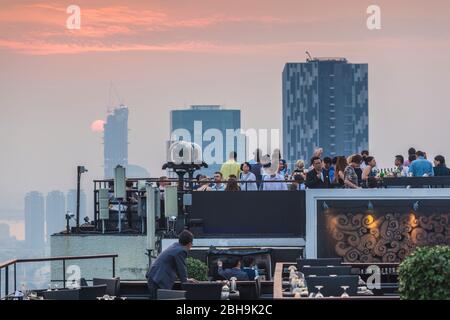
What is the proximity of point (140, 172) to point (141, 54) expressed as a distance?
12.1ft

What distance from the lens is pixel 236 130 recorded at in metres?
41.0

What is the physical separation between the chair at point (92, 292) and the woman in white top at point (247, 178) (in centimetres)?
1085

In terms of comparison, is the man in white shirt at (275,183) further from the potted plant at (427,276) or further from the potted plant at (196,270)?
the potted plant at (427,276)

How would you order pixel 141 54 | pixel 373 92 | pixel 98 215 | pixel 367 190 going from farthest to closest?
pixel 373 92, pixel 141 54, pixel 98 215, pixel 367 190

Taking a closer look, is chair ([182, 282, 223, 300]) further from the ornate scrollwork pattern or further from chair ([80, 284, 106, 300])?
the ornate scrollwork pattern

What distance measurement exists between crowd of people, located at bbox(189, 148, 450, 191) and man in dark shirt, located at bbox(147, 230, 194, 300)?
9082 mm

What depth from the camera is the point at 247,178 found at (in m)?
26.5

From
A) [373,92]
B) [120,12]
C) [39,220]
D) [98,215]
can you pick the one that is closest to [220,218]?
[98,215]

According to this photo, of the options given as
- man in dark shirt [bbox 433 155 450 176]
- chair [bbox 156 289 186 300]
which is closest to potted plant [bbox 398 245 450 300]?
chair [bbox 156 289 186 300]

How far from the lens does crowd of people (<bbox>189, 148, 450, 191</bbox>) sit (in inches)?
979

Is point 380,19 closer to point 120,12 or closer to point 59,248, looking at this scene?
point 120,12

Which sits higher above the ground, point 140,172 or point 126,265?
point 140,172

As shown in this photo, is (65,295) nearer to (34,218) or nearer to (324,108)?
(34,218)

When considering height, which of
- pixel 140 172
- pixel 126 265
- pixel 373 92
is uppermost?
pixel 373 92
